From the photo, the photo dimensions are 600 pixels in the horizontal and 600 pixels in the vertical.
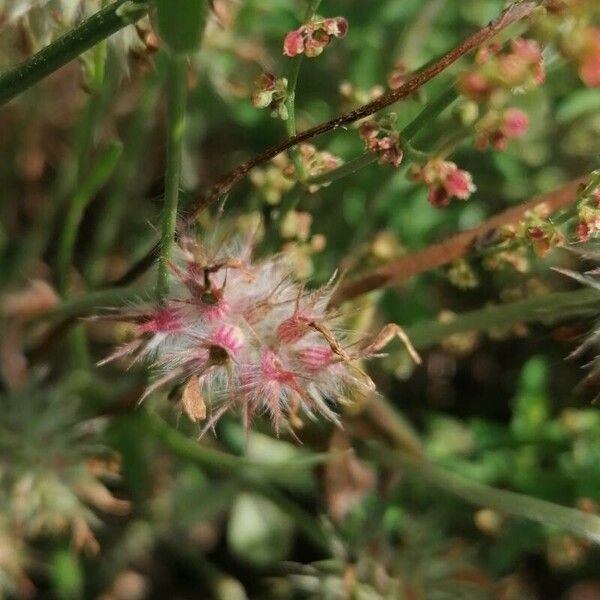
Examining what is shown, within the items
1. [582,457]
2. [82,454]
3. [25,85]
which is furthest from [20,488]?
[582,457]

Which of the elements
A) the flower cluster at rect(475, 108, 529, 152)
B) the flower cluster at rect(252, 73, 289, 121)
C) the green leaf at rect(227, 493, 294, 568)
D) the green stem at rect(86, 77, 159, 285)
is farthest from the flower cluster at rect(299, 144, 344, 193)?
the green leaf at rect(227, 493, 294, 568)

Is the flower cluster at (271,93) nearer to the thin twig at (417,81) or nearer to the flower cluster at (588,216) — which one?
the thin twig at (417,81)

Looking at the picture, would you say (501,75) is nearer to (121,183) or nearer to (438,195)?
(438,195)

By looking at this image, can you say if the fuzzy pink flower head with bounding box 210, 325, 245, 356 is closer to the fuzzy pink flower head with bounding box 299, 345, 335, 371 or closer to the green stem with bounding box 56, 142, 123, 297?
the fuzzy pink flower head with bounding box 299, 345, 335, 371

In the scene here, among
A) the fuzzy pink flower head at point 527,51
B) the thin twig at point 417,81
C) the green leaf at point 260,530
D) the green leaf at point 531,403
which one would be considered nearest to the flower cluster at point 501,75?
the fuzzy pink flower head at point 527,51

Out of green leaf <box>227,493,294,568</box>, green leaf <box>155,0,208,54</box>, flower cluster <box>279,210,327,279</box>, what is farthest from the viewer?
green leaf <box>227,493,294,568</box>
